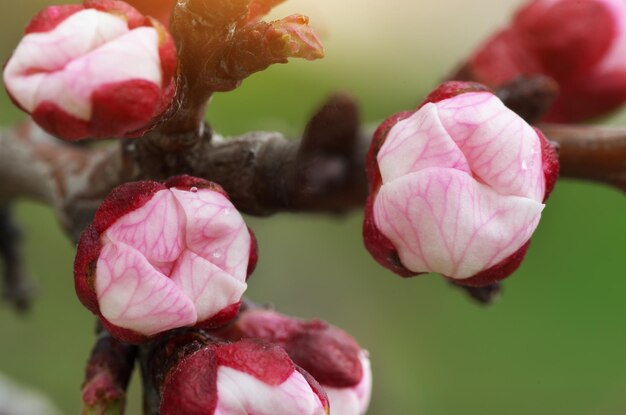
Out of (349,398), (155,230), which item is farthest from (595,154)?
(155,230)

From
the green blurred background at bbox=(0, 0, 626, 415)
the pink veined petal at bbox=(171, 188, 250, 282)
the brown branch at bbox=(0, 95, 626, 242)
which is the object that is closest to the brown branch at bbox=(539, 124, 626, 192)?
the brown branch at bbox=(0, 95, 626, 242)

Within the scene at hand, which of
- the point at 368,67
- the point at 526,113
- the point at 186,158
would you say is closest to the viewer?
the point at 186,158

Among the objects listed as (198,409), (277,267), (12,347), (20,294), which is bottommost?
(12,347)

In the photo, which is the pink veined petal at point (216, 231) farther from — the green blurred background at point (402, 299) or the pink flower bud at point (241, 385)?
the green blurred background at point (402, 299)

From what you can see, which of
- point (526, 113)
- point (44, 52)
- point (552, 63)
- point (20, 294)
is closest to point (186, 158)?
point (44, 52)

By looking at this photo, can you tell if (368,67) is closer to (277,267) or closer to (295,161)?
(277,267)

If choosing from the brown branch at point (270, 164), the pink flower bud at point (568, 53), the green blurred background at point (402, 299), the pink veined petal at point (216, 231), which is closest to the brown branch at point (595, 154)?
the brown branch at point (270, 164)
